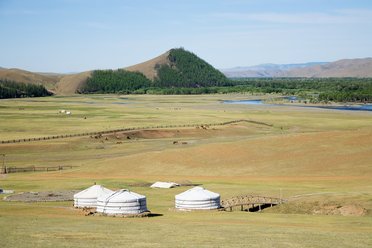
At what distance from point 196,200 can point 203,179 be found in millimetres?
20901

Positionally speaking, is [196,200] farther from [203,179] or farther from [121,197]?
[203,179]

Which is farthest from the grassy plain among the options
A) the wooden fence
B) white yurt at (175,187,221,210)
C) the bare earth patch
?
the wooden fence

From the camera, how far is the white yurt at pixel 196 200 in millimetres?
48875

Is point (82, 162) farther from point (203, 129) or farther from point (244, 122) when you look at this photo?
point (244, 122)

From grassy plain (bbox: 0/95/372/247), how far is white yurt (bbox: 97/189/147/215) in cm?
157

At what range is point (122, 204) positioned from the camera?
45.8m

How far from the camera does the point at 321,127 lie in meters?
127

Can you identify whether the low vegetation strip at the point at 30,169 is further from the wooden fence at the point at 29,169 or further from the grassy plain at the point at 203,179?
the grassy plain at the point at 203,179

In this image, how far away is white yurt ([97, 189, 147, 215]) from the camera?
45906 mm

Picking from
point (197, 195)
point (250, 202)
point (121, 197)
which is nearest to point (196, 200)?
point (197, 195)

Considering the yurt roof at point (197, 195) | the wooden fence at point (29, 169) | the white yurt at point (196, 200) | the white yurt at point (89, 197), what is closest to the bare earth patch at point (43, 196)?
the white yurt at point (89, 197)

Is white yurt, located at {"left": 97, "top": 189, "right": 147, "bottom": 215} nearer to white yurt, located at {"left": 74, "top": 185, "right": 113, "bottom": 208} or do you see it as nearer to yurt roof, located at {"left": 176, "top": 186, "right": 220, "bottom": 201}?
white yurt, located at {"left": 74, "top": 185, "right": 113, "bottom": 208}

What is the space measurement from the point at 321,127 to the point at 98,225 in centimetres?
9273

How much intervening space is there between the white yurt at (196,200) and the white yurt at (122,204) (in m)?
3.34
